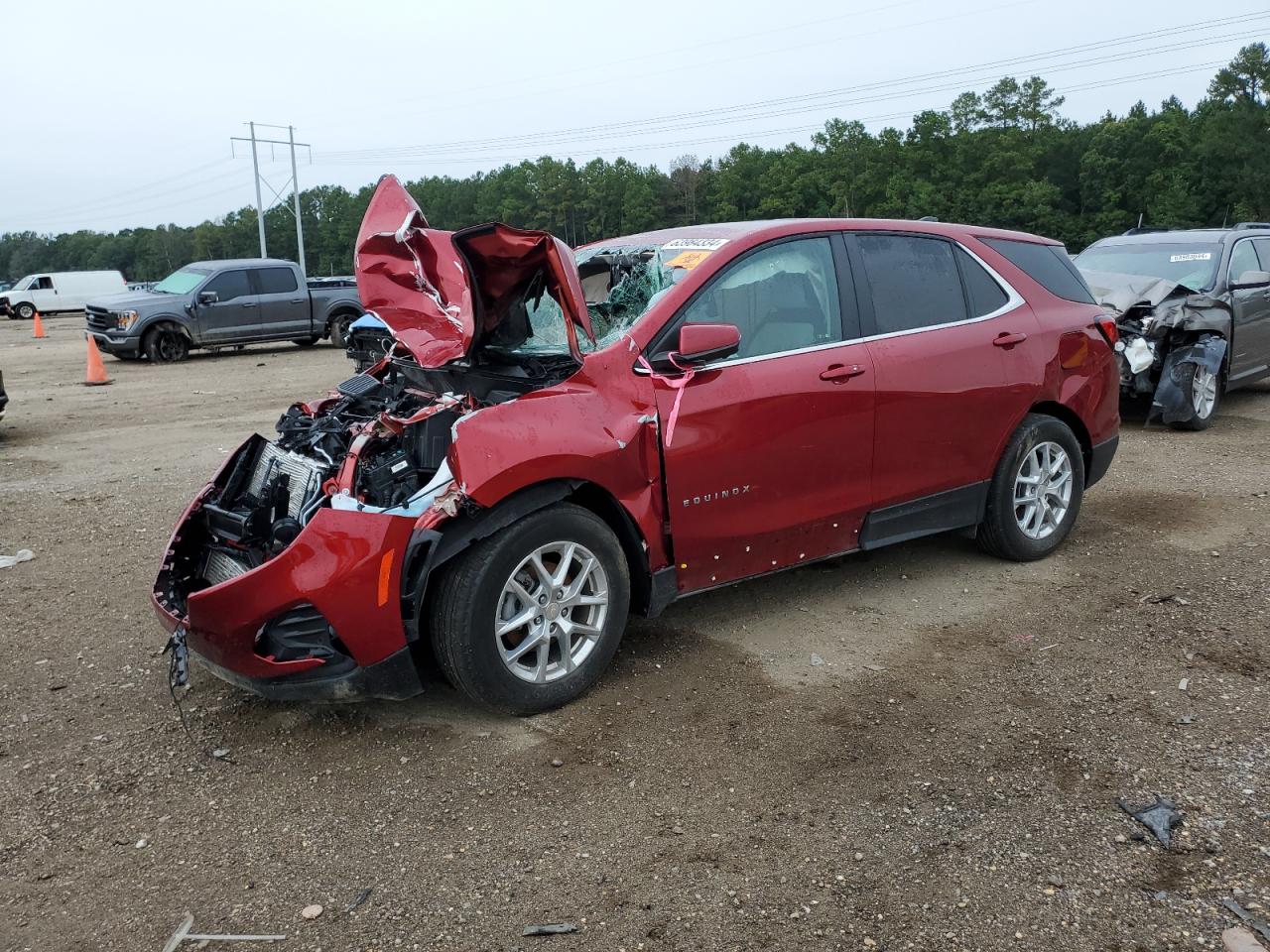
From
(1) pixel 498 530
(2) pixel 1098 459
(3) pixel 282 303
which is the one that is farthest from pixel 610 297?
(3) pixel 282 303

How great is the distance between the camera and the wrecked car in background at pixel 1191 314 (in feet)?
29.2

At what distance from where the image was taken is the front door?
12.7ft

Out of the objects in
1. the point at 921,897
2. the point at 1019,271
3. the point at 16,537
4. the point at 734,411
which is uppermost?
the point at 1019,271

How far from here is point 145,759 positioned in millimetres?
3463

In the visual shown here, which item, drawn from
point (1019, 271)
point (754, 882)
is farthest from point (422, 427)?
point (1019, 271)

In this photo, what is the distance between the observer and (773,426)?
4.03 metres

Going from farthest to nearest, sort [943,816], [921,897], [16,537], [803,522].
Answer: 1. [16,537]
2. [803,522]
3. [943,816]
4. [921,897]

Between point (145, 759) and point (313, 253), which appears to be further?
point (313, 253)

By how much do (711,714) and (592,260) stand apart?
7.25ft

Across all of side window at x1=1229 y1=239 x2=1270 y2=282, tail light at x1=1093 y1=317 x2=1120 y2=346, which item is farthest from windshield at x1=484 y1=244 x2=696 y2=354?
side window at x1=1229 y1=239 x2=1270 y2=282

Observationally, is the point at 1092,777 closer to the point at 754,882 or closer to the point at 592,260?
the point at 754,882

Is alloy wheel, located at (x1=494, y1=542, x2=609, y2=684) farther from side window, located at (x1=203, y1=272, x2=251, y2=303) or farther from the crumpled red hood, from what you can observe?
side window, located at (x1=203, y1=272, x2=251, y2=303)

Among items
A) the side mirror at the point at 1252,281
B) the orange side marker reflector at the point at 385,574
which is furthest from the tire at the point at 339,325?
the orange side marker reflector at the point at 385,574

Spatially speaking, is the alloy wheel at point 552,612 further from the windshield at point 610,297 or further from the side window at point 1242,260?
the side window at point 1242,260
